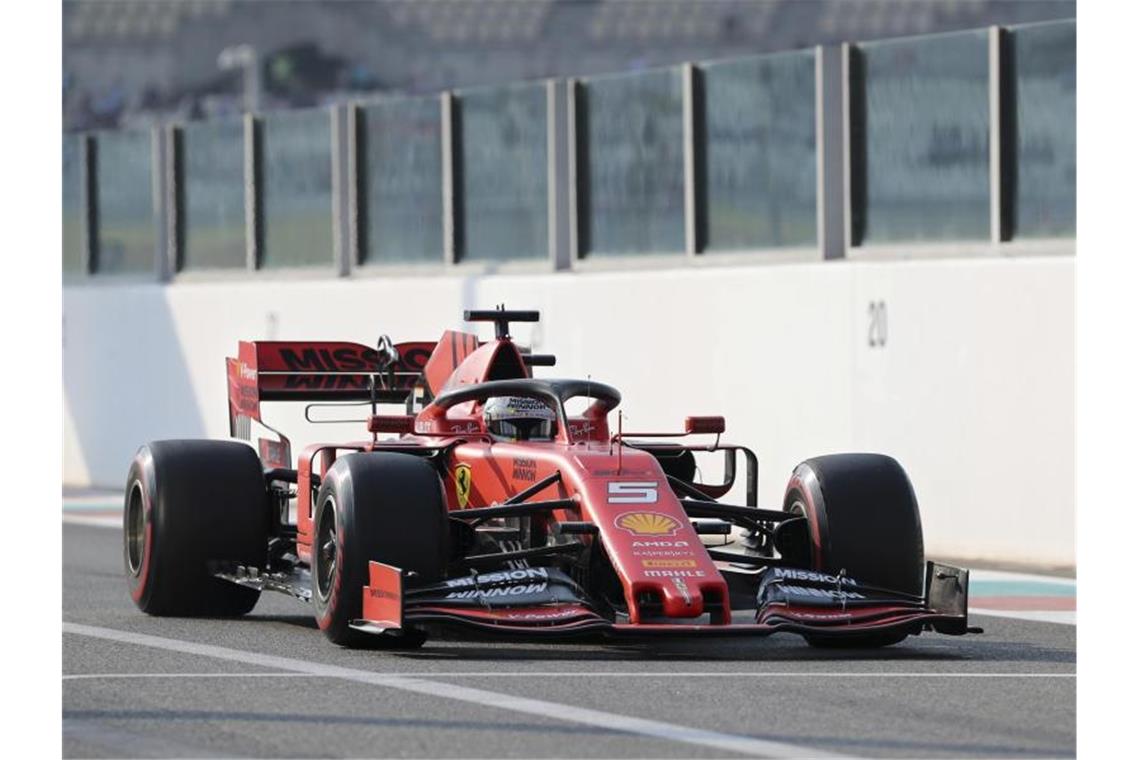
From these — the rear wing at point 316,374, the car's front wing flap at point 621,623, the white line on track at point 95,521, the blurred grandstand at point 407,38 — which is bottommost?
the white line on track at point 95,521

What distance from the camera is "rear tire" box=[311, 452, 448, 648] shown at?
10.9 meters

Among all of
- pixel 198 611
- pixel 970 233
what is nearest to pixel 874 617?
pixel 198 611

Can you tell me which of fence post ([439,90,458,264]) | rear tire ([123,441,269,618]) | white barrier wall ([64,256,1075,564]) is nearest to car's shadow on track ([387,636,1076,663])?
rear tire ([123,441,269,618])

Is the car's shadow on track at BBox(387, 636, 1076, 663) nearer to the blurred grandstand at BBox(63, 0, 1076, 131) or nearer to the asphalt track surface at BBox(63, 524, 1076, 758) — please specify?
the asphalt track surface at BBox(63, 524, 1076, 758)

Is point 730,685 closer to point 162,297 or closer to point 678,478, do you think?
point 678,478

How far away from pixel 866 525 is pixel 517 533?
A: 5.54 ft

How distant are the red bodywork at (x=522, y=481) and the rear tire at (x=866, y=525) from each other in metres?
0.49

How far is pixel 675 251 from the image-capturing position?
1953cm

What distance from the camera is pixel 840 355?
17422mm

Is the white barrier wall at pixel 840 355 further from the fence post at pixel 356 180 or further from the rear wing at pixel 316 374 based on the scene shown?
the rear wing at pixel 316 374

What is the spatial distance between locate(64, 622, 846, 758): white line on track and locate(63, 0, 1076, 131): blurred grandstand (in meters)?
69.1

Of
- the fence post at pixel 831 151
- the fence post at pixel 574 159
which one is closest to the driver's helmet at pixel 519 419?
the fence post at pixel 831 151

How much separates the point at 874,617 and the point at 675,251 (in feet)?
28.7

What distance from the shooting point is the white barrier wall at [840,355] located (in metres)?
16.0
